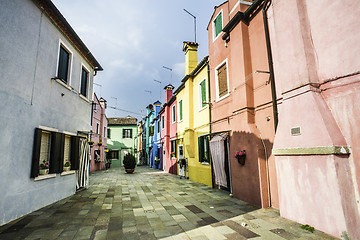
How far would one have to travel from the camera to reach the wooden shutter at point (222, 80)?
830 cm

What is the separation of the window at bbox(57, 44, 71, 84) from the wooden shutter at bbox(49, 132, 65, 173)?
2093 millimetres

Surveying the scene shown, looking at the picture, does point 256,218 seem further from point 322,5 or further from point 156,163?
point 156,163

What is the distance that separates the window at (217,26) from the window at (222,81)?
1.64 meters

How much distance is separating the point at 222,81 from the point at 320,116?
4.92m

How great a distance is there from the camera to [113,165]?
1118 inches

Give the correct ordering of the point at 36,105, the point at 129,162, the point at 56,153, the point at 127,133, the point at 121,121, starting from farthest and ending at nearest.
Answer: the point at 121,121
the point at 127,133
the point at 129,162
the point at 56,153
the point at 36,105

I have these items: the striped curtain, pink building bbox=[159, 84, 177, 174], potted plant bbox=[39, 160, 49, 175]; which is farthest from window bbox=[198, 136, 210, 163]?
potted plant bbox=[39, 160, 49, 175]

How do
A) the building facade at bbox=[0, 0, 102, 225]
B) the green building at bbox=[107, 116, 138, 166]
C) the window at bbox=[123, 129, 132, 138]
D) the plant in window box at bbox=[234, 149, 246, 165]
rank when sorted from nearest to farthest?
the building facade at bbox=[0, 0, 102, 225]
the plant in window box at bbox=[234, 149, 246, 165]
the green building at bbox=[107, 116, 138, 166]
the window at bbox=[123, 129, 132, 138]

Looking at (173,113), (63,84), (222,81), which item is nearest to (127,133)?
(173,113)

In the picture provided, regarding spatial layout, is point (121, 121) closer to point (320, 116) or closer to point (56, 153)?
point (56, 153)

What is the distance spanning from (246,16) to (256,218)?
651cm

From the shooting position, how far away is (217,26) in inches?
357

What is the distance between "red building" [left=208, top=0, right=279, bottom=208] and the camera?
5863 millimetres

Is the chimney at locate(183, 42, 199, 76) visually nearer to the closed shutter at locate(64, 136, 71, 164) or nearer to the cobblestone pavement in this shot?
the closed shutter at locate(64, 136, 71, 164)
